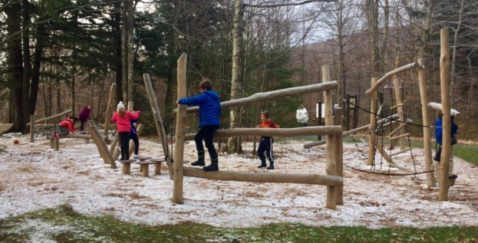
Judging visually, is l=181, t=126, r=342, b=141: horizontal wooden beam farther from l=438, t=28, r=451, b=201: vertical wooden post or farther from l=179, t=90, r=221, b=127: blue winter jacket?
l=438, t=28, r=451, b=201: vertical wooden post

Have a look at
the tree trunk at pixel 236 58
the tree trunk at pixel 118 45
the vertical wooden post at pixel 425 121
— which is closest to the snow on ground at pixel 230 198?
the vertical wooden post at pixel 425 121

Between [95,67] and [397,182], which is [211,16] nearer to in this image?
[95,67]

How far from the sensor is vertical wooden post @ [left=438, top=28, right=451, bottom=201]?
23.8 ft

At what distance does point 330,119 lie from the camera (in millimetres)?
7266

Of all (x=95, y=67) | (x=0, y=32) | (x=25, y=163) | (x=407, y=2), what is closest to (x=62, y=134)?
(x=25, y=163)

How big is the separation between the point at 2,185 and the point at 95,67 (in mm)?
18006

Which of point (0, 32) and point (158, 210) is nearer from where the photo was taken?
point (158, 210)

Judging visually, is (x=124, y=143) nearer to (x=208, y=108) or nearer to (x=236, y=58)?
(x=236, y=58)

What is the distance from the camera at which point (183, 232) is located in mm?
5578

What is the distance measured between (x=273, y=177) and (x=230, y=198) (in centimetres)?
120

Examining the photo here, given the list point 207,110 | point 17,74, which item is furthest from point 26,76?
point 207,110

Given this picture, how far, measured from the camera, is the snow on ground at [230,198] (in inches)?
252

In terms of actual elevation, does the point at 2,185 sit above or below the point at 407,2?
below

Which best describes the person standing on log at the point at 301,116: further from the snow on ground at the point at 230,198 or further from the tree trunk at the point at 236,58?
the snow on ground at the point at 230,198
